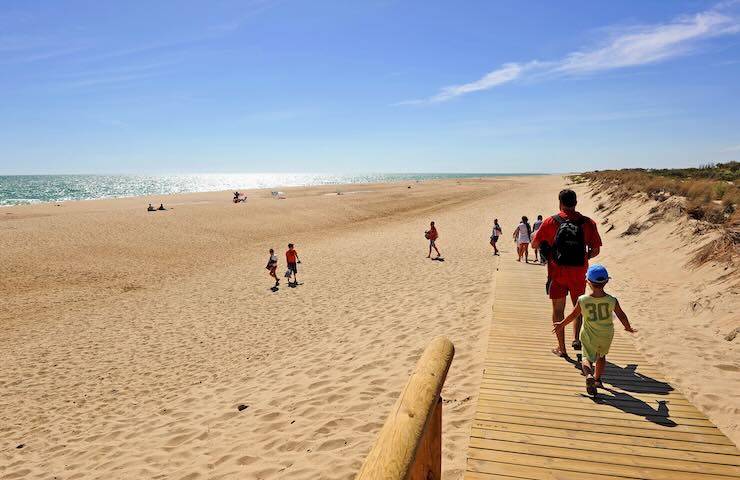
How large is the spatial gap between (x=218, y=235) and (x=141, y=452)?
25245 mm

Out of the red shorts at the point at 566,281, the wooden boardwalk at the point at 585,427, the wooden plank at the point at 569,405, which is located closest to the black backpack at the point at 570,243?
the red shorts at the point at 566,281

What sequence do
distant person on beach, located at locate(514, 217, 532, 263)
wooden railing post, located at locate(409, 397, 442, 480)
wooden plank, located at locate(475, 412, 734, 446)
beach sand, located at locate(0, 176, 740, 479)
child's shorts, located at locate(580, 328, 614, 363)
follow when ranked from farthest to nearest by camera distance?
distant person on beach, located at locate(514, 217, 532, 263)
beach sand, located at locate(0, 176, 740, 479)
child's shorts, located at locate(580, 328, 614, 363)
wooden plank, located at locate(475, 412, 734, 446)
wooden railing post, located at locate(409, 397, 442, 480)

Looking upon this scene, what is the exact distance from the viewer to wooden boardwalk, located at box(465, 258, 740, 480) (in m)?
3.70

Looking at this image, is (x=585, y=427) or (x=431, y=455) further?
(x=585, y=427)

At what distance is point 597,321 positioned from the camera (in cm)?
498

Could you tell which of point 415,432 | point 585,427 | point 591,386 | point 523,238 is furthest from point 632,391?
point 523,238

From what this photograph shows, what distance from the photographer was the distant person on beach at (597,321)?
4910 millimetres

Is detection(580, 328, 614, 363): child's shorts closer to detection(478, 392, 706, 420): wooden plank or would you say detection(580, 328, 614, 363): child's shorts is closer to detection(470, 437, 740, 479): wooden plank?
detection(478, 392, 706, 420): wooden plank

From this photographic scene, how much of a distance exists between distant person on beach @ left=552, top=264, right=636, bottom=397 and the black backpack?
0.69 m

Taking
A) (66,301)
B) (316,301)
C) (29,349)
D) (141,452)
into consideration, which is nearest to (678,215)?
(316,301)

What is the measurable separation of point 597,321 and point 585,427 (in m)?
1.27

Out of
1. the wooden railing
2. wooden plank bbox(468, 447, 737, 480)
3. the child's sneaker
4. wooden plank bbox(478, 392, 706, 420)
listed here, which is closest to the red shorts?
the child's sneaker

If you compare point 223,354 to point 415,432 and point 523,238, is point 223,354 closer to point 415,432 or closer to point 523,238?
point 415,432

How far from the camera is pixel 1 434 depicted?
7141mm
